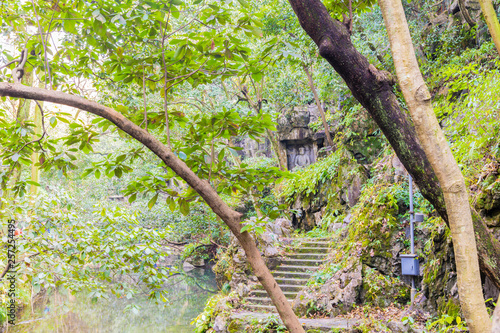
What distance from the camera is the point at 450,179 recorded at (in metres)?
1.54

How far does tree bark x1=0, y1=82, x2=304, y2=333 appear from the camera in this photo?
1638 mm

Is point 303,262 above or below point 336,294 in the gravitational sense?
above

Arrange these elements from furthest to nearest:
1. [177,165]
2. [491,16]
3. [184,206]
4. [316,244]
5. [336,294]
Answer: [316,244] → [336,294] → [491,16] → [184,206] → [177,165]

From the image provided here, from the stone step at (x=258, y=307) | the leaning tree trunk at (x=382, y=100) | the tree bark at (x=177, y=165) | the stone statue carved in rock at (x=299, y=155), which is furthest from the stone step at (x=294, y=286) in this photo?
the stone statue carved in rock at (x=299, y=155)

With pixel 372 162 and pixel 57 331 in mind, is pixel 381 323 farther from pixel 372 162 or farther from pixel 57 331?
pixel 57 331

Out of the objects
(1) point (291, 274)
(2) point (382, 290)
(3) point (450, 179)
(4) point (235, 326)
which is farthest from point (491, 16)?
(1) point (291, 274)

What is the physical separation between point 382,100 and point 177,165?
4.22 feet

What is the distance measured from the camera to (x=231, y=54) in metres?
1.92

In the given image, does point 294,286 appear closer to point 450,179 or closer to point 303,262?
point 303,262

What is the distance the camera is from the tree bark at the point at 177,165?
5.37 feet

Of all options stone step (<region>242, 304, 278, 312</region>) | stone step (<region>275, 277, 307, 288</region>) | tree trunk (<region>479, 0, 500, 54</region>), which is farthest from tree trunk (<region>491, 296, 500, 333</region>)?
stone step (<region>275, 277, 307, 288</region>)

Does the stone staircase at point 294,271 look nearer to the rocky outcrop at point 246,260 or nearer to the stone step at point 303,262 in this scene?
the stone step at point 303,262

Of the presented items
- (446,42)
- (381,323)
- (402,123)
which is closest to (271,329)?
(381,323)

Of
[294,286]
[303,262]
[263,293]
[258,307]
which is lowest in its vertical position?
[258,307]
